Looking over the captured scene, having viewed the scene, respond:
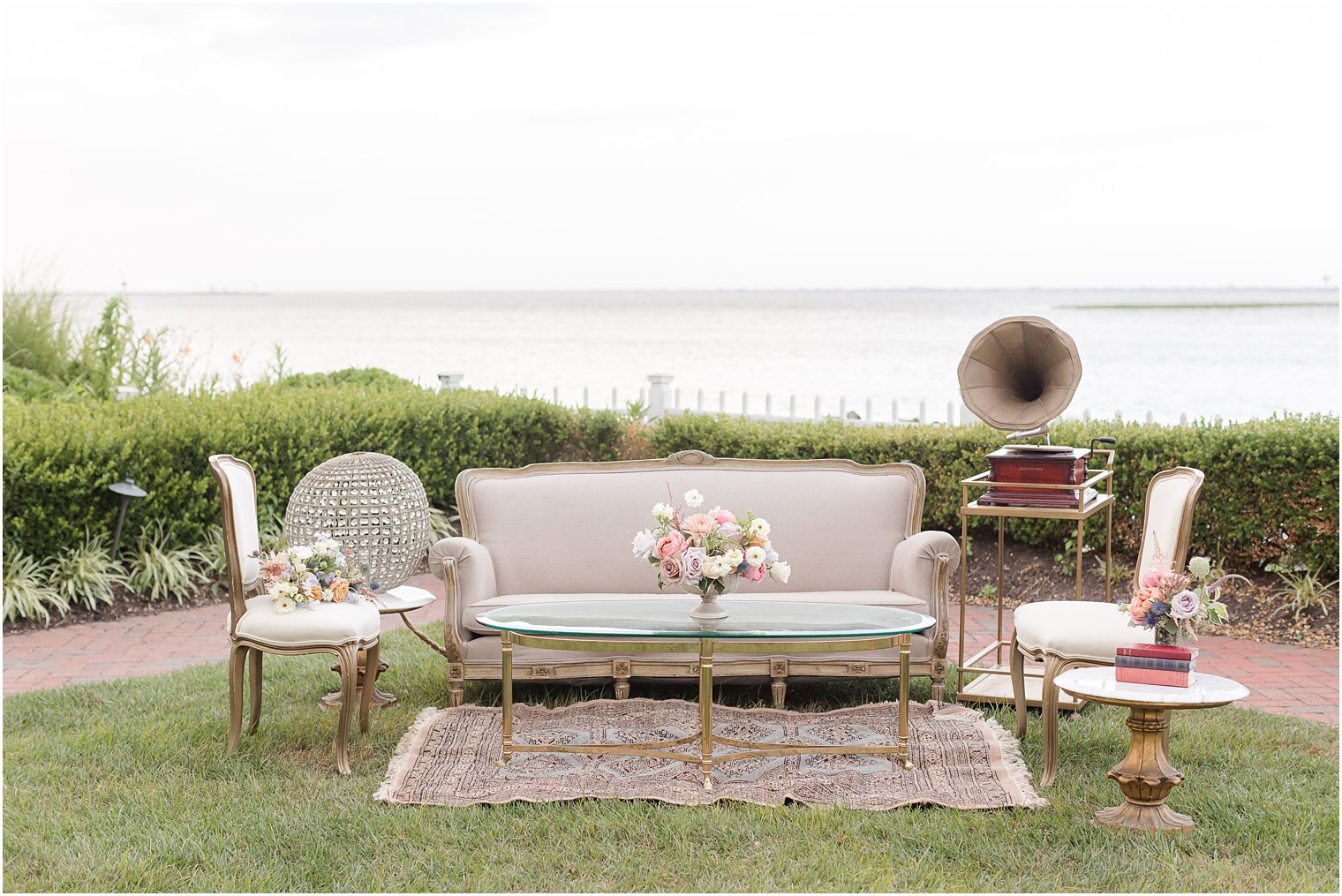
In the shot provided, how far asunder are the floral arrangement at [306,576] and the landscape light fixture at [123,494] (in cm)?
243

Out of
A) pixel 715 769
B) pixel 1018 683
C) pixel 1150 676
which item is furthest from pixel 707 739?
pixel 1150 676

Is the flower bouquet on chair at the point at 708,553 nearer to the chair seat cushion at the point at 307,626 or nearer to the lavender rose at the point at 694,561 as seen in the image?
the lavender rose at the point at 694,561

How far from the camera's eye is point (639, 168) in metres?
31.1

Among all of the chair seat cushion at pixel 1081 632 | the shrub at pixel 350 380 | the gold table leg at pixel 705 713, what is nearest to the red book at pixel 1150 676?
the chair seat cushion at pixel 1081 632

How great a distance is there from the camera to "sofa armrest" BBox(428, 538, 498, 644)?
16.7 feet

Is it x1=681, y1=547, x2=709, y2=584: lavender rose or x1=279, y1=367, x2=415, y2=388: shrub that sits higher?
x1=279, y1=367, x2=415, y2=388: shrub

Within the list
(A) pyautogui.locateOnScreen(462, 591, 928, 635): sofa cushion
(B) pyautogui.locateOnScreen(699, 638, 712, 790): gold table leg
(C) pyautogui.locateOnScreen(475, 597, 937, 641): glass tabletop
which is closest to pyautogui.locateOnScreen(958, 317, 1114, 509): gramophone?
(A) pyautogui.locateOnScreen(462, 591, 928, 635): sofa cushion

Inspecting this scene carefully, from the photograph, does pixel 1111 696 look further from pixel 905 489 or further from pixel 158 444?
pixel 158 444

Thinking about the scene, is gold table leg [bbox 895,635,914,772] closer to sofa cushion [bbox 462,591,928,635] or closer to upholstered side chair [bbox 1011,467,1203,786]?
upholstered side chair [bbox 1011,467,1203,786]

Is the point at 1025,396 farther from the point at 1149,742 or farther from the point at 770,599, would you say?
the point at 1149,742

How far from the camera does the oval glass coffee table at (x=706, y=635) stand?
4.15 m

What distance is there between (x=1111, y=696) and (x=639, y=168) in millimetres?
28707

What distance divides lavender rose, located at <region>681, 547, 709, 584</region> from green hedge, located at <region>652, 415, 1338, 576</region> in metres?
3.71

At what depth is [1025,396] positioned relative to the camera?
545cm
